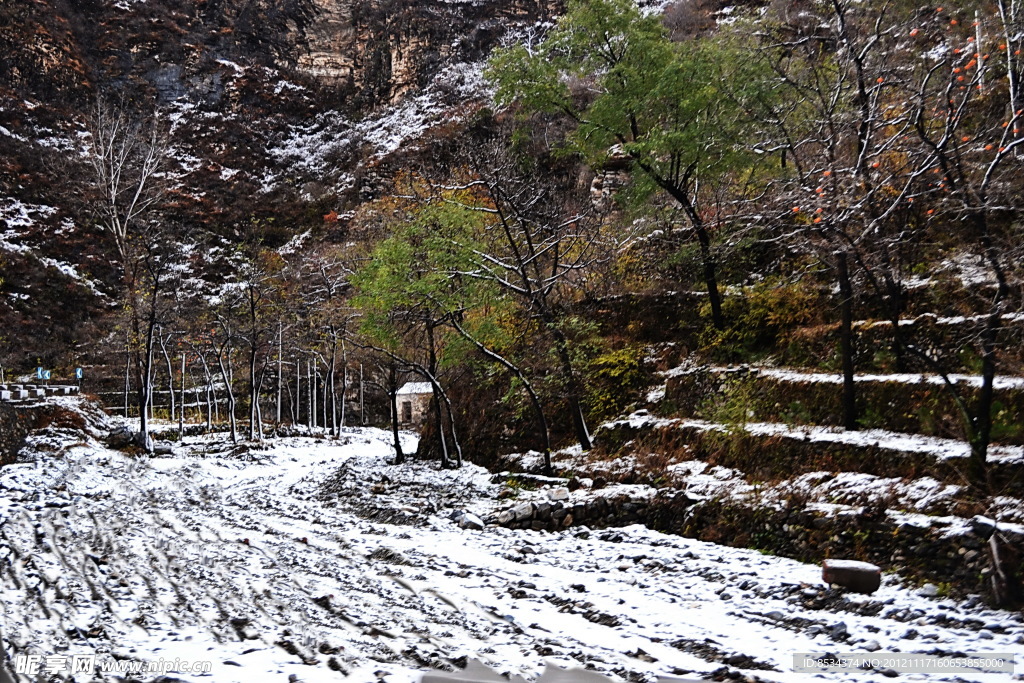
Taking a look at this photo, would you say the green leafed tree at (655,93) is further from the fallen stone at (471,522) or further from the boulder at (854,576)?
the boulder at (854,576)

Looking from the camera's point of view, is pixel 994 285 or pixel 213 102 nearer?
pixel 994 285

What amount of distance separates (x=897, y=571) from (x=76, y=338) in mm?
46402

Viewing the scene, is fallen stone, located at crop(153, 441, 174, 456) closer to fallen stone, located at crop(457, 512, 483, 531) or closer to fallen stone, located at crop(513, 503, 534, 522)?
fallen stone, located at crop(457, 512, 483, 531)

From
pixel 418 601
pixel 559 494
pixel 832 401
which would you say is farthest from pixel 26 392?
pixel 832 401

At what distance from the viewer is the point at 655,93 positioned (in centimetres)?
1384

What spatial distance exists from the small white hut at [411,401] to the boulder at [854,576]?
35.3 meters

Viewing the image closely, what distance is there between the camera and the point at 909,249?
40.2 feet

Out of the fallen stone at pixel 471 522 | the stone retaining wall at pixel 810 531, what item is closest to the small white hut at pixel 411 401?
the fallen stone at pixel 471 522

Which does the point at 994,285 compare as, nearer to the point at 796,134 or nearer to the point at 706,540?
the point at 796,134

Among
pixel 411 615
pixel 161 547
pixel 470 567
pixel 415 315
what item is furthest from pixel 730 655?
pixel 415 315

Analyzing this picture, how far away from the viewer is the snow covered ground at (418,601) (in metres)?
5.22

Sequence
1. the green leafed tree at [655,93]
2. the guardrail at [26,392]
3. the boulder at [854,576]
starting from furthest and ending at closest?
the guardrail at [26,392]
the green leafed tree at [655,93]
the boulder at [854,576]

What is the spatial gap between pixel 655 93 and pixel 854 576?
36.3 ft

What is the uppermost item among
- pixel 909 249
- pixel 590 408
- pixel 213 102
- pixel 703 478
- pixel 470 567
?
pixel 213 102
